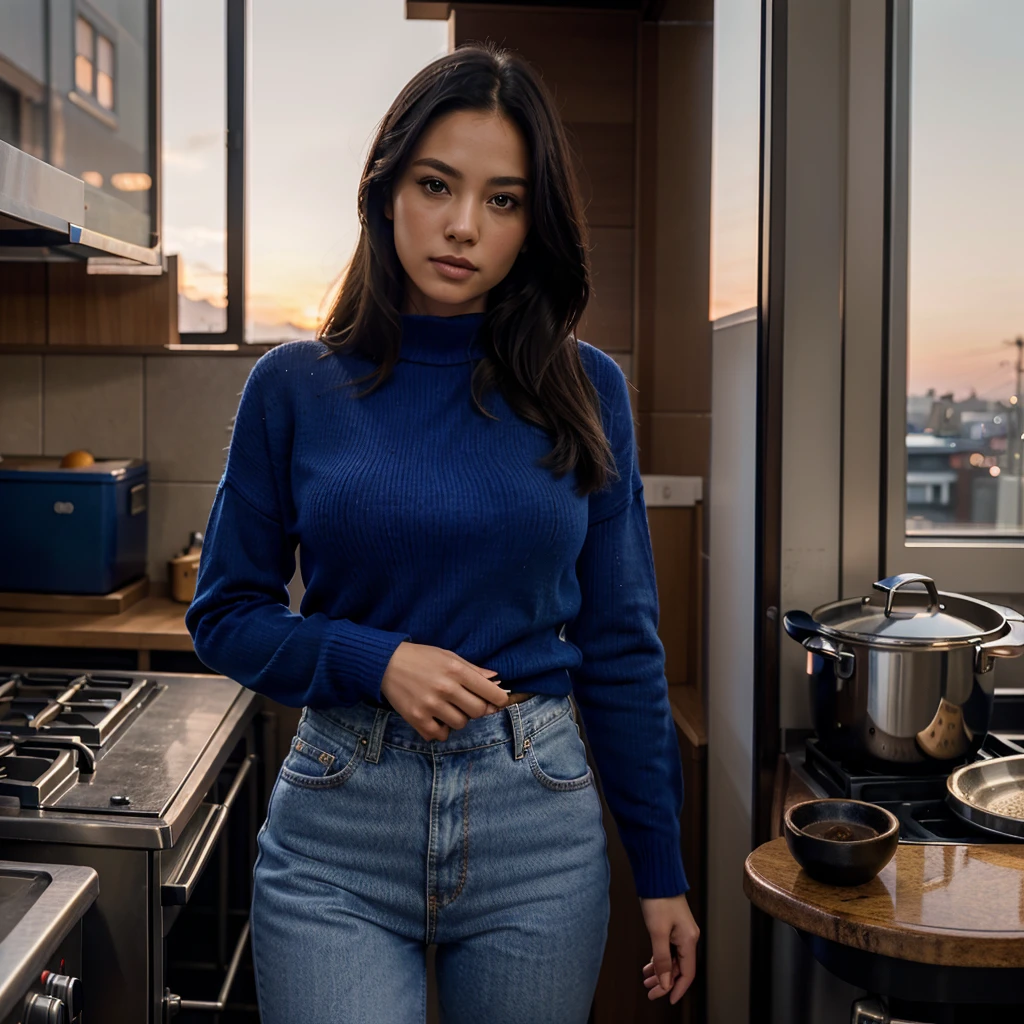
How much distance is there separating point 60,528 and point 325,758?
1462 millimetres

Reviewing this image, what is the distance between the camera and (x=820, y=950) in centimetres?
99

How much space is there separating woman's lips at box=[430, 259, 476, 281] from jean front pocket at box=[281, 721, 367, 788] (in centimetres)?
46

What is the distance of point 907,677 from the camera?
1.22 metres

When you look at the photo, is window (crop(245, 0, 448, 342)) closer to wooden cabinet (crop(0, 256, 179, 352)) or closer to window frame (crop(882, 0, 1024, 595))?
wooden cabinet (crop(0, 256, 179, 352))

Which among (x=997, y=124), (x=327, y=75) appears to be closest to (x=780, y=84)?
(x=997, y=124)

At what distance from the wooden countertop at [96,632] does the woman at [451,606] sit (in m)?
1.09

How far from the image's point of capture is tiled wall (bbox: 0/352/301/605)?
2.54 metres

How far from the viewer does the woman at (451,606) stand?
1.02 m

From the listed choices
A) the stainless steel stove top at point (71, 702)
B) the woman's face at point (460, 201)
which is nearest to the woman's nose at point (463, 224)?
the woman's face at point (460, 201)

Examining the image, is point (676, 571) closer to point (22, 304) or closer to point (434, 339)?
point (434, 339)

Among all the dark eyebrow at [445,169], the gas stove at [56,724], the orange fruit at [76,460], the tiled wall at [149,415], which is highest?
the dark eyebrow at [445,169]

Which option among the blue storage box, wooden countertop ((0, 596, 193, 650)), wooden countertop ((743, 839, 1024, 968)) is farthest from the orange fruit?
wooden countertop ((743, 839, 1024, 968))

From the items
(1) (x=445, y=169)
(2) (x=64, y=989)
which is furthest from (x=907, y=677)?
(2) (x=64, y=989)

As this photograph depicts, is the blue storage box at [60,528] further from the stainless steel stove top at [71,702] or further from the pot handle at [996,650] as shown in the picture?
the pot handle at [996,650]
